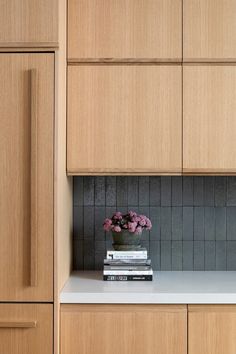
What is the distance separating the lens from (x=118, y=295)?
2363mm

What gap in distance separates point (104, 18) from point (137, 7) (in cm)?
17

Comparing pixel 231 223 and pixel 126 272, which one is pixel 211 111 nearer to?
pixel 231 223

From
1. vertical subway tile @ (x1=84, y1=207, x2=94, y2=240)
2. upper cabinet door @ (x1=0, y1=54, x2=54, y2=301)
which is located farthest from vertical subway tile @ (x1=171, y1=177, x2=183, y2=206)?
upper cabinet door @ (x1=0, y1=54, x2=54, y2=301)

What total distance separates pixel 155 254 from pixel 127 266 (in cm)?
35

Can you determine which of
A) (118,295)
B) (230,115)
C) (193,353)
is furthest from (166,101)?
(193,353)

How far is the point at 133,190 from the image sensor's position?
9.91ft

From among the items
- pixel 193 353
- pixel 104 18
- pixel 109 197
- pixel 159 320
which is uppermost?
pixel 104 18

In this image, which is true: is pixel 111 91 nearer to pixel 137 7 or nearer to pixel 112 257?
pixel 137 7

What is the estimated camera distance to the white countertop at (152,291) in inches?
92.8

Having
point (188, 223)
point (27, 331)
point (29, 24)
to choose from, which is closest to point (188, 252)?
point (188, 223)

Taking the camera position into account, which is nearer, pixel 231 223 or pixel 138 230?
pixel 138 230

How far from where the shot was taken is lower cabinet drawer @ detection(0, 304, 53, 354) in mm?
2299

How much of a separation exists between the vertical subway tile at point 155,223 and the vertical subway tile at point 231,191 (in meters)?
0.38

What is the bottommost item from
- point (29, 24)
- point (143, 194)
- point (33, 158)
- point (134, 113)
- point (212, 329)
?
point (212, 329)
